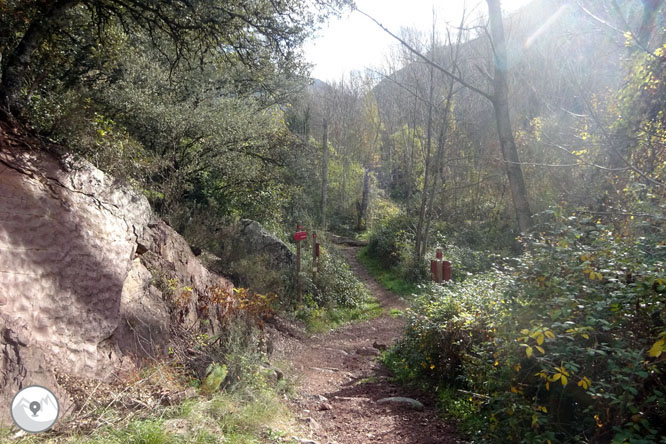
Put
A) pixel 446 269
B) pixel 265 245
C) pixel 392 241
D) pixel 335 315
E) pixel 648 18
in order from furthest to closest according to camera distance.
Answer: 1. pixel 392 241
2. pixel 335 315
3. pixel 446 269
4. pixel 265 245
5. pixel 648 18

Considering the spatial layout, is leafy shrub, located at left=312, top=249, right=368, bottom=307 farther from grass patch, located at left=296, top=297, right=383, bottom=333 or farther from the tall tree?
the tall tree

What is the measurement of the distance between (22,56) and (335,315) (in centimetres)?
887

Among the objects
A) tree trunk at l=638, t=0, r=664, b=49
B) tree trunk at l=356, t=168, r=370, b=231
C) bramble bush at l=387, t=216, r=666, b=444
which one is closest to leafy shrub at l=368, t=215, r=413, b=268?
tree trunk at l=356, t=168, r=370, b=231

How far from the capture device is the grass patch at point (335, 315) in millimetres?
11297

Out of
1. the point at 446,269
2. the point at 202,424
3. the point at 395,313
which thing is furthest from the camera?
the point at 395,313

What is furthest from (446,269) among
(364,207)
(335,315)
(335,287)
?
(364,207)

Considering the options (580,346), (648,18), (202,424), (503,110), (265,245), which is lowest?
(202,424)

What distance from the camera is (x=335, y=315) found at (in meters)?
12.4

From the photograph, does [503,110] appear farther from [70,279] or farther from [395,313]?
[395,313]

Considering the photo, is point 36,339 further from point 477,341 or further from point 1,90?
point 477,341

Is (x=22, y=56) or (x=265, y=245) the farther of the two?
(x=265, y=245)

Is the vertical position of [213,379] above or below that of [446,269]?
below

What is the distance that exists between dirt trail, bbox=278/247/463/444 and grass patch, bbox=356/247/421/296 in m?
5.11

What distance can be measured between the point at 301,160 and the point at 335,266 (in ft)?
20.4
